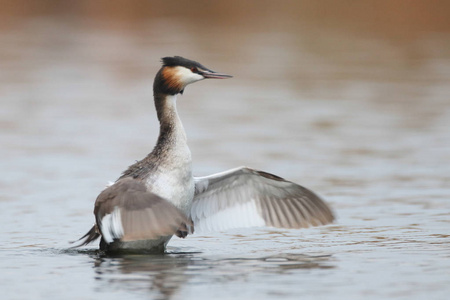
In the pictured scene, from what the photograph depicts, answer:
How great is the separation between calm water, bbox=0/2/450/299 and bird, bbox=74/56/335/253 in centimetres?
23

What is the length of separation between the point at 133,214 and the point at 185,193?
899 mm

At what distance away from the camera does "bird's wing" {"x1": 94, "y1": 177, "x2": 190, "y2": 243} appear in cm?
826

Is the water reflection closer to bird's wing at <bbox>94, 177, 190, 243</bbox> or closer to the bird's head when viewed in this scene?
bird's wing at <bbox>94, 177, 190, 243</bbox>

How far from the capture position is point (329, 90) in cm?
2244

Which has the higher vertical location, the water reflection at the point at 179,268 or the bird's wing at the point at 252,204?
the bird's wing at the point at 252,204

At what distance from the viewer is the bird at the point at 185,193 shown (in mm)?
8969

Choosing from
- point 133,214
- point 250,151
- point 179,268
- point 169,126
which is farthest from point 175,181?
point 250,151

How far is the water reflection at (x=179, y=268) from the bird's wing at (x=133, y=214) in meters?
0.28

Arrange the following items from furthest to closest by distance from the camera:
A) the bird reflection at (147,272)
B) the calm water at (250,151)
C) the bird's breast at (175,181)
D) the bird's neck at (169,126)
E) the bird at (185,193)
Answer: the bird's neck at (169,126) < the bird's breast at (175,181) < the bird at (185,193) < the calm water at (250,151) < the bird reflection at (147,272)

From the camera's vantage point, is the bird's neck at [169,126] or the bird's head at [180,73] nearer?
the bird's neck at [169,126]

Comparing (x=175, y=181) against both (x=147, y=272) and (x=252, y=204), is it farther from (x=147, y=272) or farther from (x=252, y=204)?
(x=147, y=272)

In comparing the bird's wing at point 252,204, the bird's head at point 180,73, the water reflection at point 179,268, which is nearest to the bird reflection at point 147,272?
the water reflection at point 179,268

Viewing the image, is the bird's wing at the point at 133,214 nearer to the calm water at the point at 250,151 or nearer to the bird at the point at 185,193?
the bird at the point at 185,193

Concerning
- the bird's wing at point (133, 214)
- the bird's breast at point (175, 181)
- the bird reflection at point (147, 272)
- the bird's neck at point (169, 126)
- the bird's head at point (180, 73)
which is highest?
the bird's head at point (180, 73)
